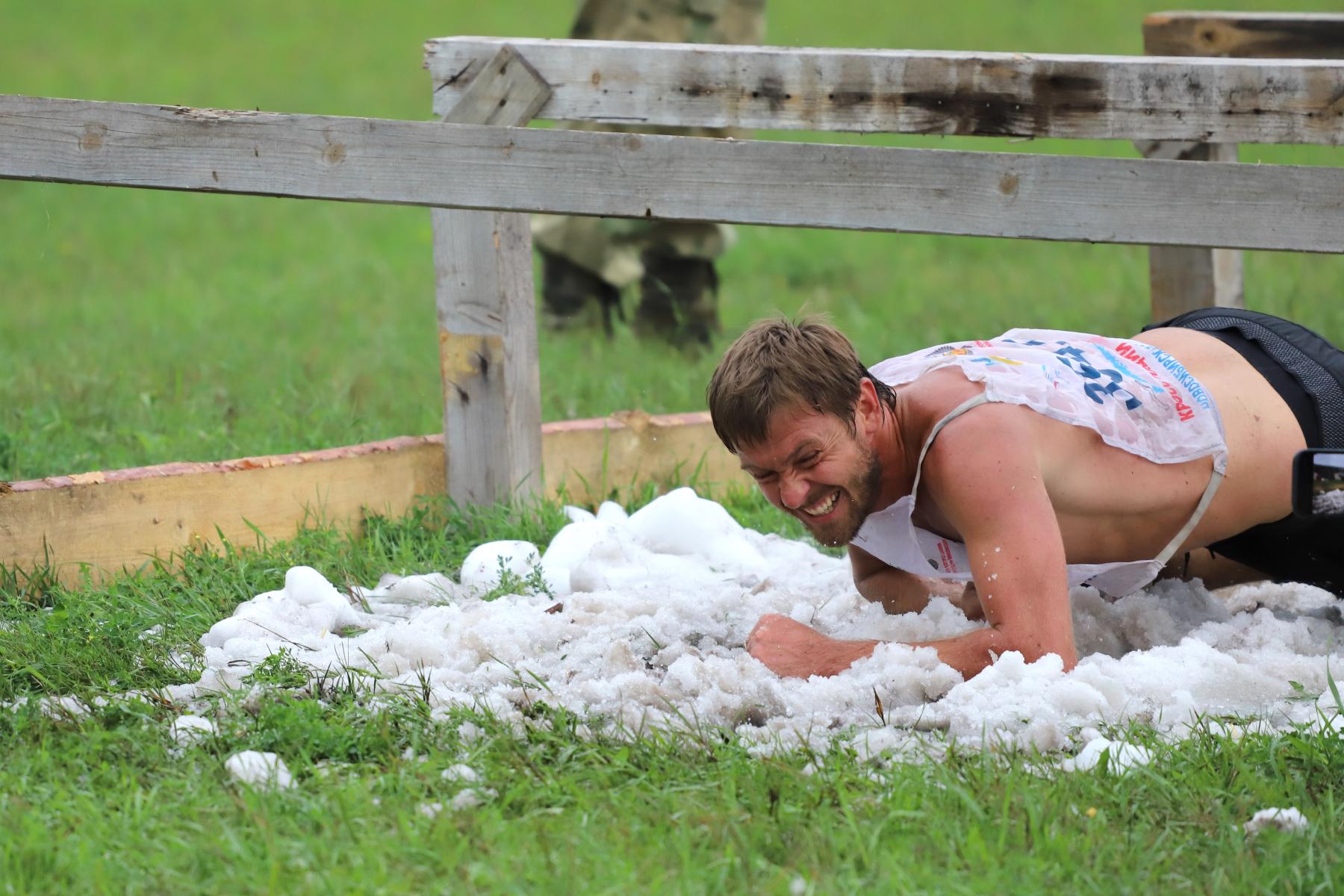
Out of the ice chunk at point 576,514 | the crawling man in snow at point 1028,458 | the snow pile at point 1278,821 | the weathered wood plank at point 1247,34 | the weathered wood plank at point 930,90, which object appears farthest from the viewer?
the weathered wood plank at point 1247,34

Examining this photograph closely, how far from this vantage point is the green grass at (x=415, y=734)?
218cm

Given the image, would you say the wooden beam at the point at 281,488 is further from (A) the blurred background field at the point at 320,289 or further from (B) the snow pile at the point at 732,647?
(A) the blurred background field at the point at 320,289

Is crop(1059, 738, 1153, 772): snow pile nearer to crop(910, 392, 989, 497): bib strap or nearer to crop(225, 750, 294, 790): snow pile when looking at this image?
crop(910, 392, 989, 497): bib strap

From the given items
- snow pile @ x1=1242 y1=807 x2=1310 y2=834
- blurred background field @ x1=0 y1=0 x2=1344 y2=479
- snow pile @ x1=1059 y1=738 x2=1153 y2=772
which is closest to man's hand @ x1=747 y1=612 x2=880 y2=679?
snow pile @ x1=1059 y1=738 x2=1153 y2=772

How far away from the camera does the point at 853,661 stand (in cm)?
300

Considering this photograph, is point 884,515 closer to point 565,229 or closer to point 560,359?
point 560,359

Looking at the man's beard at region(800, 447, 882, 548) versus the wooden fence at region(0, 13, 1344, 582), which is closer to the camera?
the man's beard at region(800, 447, 882, 548)

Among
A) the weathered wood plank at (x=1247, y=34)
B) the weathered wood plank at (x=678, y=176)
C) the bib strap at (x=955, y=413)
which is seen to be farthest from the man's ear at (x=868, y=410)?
the weathered wood plank at (x=1247, y=34)

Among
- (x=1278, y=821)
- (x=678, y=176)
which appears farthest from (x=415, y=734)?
(x=1278, y=821)

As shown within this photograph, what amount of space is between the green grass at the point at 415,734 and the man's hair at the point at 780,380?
65 centimetres

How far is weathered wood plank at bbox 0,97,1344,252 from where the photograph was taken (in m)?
3.13

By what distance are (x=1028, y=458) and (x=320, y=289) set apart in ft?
23.5

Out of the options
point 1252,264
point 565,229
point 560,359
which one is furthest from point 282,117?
point 1252,264

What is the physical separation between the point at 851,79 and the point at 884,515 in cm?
129
